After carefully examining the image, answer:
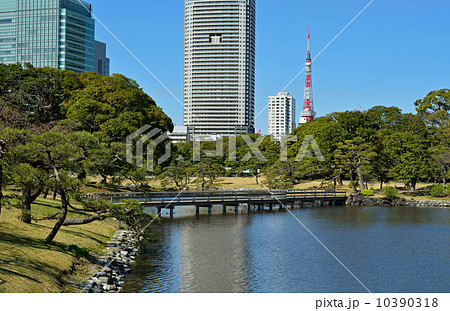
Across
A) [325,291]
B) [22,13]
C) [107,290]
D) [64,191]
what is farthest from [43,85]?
[22,13]

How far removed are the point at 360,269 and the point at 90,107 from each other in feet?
96.8

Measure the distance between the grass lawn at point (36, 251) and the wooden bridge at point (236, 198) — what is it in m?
9.57

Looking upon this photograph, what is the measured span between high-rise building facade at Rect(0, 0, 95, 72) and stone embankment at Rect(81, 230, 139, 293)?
109507 millimetres

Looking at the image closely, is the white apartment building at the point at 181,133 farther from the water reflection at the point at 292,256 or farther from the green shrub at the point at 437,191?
the water reflection at the point at 292,256

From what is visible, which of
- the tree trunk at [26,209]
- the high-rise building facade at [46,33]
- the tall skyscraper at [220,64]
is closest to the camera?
the tree trunk at [26,209]

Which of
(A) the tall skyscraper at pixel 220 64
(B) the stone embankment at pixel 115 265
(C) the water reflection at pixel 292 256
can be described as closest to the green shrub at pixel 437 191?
(C) the water reflection at pixel 292 256

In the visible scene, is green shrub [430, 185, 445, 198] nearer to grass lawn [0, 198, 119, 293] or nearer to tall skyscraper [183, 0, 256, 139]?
grass lawn [0, 198, 119, 293]

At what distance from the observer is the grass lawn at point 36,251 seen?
12625 mm

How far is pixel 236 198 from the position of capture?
41.2 meters

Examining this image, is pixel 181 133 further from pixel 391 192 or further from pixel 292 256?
pixel 292 256

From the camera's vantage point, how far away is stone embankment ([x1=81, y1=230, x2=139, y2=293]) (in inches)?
581

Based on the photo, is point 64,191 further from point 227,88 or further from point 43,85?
point 227,88

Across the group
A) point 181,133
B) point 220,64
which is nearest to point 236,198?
point 220,64
